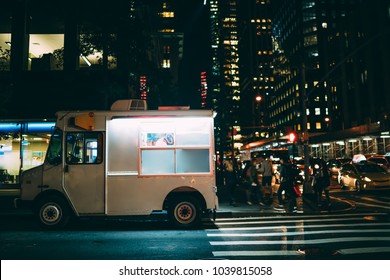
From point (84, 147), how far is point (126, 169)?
4.74ft

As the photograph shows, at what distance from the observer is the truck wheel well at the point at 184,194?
9.84 m

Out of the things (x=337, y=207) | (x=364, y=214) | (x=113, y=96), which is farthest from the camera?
(x=113, y=96)

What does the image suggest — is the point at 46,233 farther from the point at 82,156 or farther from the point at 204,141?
the point at 204,141

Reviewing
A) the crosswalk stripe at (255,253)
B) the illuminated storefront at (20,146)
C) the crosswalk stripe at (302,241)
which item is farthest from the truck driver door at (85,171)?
the illuminated storefront at (20,146)

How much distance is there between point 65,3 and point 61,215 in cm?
1447

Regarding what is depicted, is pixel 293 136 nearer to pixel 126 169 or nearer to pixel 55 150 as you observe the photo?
pixel 126 169

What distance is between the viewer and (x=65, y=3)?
1952cm

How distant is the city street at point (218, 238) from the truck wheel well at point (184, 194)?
713 mm

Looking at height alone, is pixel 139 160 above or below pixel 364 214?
above

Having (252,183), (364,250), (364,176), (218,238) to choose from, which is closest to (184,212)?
(218,238)

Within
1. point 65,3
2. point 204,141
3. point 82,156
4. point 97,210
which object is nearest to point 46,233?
point 97,210

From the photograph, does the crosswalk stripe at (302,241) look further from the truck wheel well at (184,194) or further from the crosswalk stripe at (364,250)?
the truck wheel well at (184,194)

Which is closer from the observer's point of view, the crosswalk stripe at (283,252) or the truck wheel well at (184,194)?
the crosswalk stripe at (283,252)

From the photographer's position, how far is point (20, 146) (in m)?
19.1
